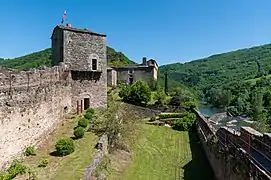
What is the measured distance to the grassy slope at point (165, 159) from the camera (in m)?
18.0

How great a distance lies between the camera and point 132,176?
687 inches

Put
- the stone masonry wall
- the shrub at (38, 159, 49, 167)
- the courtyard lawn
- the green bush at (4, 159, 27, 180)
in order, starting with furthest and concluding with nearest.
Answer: the stone masonry wall, the shrub at (38, 159, 49, 167), the courtyard lawn, the green bush at (4, 159, 27, 180)

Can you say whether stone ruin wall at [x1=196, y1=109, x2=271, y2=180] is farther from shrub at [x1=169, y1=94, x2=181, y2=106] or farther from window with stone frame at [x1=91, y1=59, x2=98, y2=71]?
shrub at [x1=169, y1=94, x2=181, y2=106]

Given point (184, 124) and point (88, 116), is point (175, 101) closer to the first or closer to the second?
point (184, 124)

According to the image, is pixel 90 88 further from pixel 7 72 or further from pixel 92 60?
pixel 7 72

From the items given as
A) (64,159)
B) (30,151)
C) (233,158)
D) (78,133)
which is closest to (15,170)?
(30,151)

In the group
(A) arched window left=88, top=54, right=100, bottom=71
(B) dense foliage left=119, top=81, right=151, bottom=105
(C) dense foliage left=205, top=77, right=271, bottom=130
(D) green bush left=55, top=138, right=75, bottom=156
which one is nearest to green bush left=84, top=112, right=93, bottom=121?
(A) arched window left=88, top=54, right=100, bottom=71

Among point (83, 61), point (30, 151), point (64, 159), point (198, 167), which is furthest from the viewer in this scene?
point (83, 61)

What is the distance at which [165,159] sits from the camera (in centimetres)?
2173

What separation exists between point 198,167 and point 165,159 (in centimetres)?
267

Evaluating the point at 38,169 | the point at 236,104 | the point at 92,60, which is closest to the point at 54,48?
the point at 92,60

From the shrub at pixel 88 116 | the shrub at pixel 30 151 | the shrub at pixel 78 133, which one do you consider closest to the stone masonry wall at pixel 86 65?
the shrub at pixel 88 116

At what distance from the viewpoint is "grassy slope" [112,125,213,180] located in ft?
59.1

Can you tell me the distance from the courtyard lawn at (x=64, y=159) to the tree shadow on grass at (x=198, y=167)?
5.69 m
